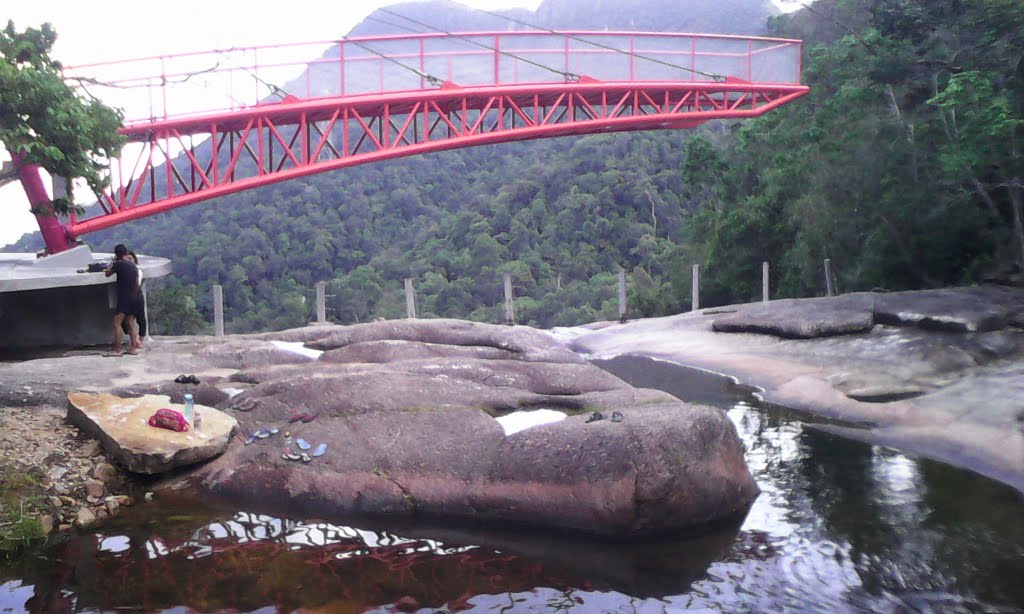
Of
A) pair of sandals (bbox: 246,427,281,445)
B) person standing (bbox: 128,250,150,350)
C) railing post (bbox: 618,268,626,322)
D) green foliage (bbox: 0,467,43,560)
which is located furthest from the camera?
railing post (bbox: 618,268,626,322)

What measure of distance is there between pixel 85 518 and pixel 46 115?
13.4 ft

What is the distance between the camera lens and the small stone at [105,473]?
289 inches

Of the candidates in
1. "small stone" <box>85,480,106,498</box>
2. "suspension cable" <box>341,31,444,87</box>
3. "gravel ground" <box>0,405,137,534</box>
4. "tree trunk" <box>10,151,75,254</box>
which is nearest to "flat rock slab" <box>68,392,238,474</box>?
"gravel ground" <box>0,405,137,534</box>

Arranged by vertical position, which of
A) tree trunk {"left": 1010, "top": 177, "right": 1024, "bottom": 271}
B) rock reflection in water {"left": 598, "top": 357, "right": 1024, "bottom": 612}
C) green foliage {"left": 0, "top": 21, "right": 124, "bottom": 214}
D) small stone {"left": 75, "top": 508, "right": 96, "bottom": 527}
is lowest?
rock reflection in water {"left": 598, "top": 357, "right": 1024, "bottom": 612}

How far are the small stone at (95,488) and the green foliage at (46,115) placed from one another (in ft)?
10.4

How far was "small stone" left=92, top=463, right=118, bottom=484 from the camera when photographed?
7.33 meters

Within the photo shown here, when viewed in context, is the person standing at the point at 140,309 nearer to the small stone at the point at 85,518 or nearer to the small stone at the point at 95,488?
the small stone at the point at 95,488

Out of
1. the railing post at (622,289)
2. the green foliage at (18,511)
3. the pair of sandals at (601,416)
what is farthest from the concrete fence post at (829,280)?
the green foliage at (18,511)

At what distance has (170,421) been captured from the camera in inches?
302

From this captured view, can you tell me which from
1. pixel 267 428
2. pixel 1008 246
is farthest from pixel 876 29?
pixel 267 428

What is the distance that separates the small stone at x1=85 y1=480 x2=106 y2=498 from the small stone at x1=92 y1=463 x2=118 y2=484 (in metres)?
0.09

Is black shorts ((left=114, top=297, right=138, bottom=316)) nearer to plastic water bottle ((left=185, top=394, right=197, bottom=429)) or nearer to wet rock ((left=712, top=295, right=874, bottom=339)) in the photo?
plastic water bottle ((left=185, top=394, right=197, bottom=429))

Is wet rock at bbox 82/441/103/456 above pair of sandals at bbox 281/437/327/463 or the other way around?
above

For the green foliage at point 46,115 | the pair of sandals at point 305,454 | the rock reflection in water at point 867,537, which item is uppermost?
the green foliage at point 46,115
